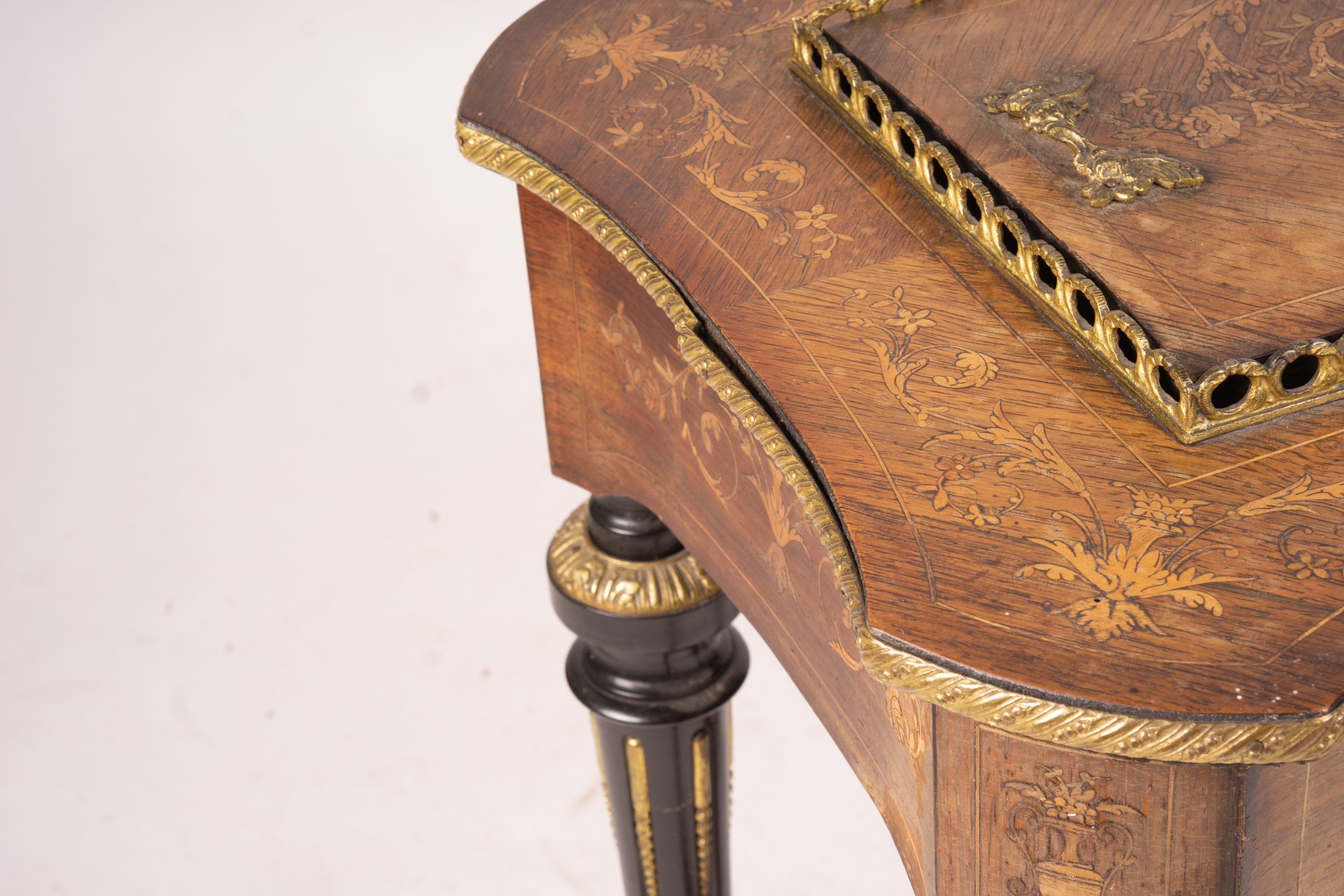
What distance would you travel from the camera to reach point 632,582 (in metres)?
1.58

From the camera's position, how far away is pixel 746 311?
1112 mm

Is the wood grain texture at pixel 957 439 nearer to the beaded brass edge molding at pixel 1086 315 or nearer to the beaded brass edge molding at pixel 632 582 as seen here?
the beaded brass edge molding at pixel 1086 315

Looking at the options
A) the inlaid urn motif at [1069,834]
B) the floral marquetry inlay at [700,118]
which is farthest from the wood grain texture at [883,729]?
the floral marquetry inlay at [700,118]

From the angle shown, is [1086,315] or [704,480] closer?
[1086,315]

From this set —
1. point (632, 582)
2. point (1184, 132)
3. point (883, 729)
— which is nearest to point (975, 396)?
point (883, 729)

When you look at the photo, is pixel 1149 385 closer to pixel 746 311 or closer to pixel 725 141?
pixel 746 311

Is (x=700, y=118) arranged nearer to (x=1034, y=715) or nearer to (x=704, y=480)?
(x=704, y=480)

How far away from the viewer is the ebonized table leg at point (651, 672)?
5.19 ft

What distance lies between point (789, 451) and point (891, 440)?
2.4 inches

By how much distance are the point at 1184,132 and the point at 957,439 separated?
1.18ft

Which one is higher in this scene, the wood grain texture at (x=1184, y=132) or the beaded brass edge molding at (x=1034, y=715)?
the wood grain texture at (x=1184, y=132)

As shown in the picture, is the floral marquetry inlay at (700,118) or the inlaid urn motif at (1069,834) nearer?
the inlaid urn motif at (1069,834)

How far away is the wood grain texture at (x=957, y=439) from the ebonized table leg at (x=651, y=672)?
0.89 ft

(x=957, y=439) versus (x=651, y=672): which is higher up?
(x=957, y=439)
